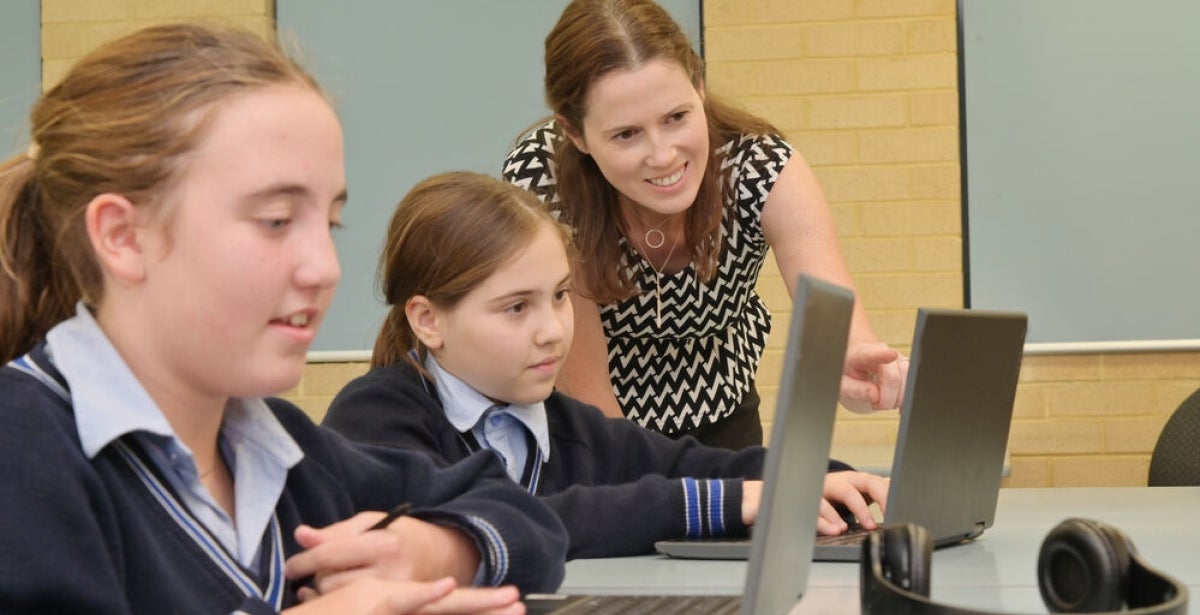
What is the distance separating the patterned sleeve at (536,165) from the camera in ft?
7.42

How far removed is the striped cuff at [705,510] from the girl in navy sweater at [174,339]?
556 mm

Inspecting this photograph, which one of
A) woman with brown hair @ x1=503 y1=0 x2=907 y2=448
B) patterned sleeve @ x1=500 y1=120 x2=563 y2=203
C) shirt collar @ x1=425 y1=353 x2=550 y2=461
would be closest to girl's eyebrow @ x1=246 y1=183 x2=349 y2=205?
shirt collar @ x1=425 y1=353 x2=550 y2=461

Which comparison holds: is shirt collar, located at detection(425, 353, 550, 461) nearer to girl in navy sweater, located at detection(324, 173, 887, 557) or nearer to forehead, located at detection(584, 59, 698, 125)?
girl in navy sweater, located at detection(324, 173, 887, 557)

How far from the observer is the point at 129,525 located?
0.97 metres

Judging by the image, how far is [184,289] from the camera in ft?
3.27

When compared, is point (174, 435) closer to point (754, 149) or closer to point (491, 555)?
point (491, 555)

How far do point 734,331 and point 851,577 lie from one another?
41.7 inches

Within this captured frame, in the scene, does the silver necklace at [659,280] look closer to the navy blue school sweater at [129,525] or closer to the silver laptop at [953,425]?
the silver laptop at [953,425]

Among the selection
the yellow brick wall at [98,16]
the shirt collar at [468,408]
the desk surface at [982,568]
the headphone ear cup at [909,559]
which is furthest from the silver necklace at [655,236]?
the yellow brick wall at [98,16]

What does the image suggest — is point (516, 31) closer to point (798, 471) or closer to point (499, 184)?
point (499, 184)

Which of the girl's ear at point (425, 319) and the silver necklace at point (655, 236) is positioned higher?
the silver necklace at point (655, 236)

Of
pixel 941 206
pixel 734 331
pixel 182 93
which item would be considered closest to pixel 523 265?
pixel 734 331

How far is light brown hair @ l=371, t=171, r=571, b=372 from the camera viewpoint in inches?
74.7

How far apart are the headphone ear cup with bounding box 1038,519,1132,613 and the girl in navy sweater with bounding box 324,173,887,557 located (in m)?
0.73
